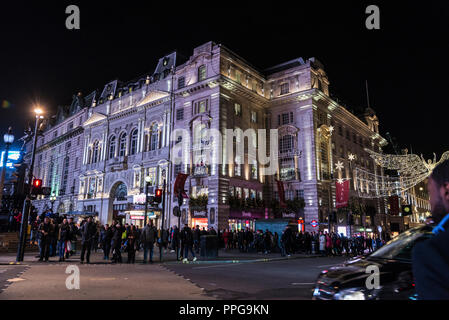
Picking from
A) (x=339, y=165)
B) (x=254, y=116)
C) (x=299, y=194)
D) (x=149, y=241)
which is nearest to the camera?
(x=149, y=241)

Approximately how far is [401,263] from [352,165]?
48616 mm

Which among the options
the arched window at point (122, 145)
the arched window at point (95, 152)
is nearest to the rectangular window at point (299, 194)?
the arched window at point (122, 145)

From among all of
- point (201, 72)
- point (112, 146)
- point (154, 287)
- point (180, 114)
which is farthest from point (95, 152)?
point (154, 287)

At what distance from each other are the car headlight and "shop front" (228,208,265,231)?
1189 inches

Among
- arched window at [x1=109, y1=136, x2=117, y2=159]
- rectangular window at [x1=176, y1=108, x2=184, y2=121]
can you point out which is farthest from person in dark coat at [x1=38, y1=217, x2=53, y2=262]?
arched window at [x1=109, y1=136, x2=117, y2=159]

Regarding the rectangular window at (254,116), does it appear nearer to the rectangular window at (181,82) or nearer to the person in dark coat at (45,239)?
the rectangular window at (181,82)

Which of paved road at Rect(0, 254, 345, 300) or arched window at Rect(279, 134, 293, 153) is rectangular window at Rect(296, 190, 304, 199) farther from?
paved road at Rect(0, 254, 345, 300)

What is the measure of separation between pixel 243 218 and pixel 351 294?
107 ft

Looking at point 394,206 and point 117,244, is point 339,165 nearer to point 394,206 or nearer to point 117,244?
point 394,206

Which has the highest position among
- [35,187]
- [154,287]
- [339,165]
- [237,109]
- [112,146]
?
[237,109]

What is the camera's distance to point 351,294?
13.6ft

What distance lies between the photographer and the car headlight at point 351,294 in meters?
4.08

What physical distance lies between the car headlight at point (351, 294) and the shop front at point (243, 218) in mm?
30188
